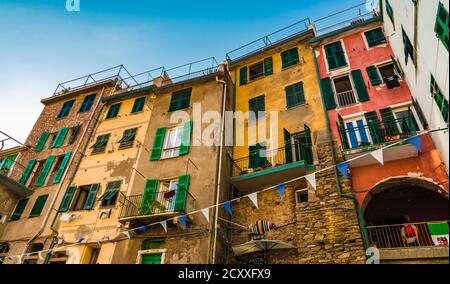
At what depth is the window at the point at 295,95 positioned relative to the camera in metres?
15.0

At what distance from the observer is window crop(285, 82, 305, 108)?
589 inches

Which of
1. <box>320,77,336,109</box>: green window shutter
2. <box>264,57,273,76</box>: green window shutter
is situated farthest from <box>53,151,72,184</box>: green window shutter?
<box>320,77,336,109</box>: green window shutter

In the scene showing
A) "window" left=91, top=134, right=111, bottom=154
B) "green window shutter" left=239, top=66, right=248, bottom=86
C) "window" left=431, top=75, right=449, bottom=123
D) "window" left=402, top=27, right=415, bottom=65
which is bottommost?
"window" left=431, top=75, right=449, bottom=123

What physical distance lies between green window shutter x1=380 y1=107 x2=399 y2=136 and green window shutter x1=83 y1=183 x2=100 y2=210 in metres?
14.4

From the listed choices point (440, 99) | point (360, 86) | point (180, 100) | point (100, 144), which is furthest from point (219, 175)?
Answer: point (100, 144)

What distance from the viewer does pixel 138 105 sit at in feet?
63.2

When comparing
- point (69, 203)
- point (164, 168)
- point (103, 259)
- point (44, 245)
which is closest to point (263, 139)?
point (164, 168)

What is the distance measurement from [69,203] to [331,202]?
13.5 meters

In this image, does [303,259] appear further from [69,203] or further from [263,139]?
[69,203]

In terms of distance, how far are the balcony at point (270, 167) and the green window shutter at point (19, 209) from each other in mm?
12802

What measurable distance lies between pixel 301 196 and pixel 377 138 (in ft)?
12.9

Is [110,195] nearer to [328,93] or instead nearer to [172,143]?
→ [172,143]

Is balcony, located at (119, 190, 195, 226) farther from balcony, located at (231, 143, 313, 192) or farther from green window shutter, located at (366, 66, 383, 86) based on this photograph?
green window shutter, located at (366, 66, 383, 86)
